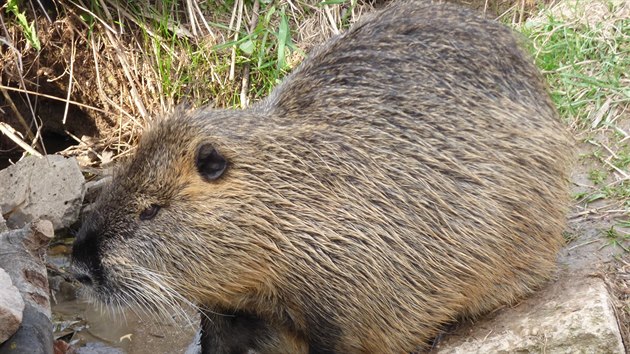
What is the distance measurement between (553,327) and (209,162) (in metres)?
1.49

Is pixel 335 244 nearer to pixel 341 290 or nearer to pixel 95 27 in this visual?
pixel 341 290

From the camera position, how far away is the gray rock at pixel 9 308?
3223 millimetres

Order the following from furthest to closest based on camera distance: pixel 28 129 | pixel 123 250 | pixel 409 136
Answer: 1. pixel 28 129
2. pixel 409 136
3. pixel 123 250

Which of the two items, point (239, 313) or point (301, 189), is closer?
point (301, 189)

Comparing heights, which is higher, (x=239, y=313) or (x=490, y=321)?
(x=239, y=313)

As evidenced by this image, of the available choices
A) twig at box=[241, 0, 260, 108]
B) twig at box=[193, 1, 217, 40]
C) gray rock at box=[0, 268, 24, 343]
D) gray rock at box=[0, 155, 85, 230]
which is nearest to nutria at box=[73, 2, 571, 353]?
gray rock at box=[0, 268, 24, 343]

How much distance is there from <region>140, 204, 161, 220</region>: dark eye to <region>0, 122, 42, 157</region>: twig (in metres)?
2.41

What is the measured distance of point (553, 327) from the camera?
3.64 m

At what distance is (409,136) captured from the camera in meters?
3.82

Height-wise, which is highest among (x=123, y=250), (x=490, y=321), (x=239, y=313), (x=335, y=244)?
(x=123, y=250)

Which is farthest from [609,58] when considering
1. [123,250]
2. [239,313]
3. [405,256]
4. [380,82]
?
[123,250]

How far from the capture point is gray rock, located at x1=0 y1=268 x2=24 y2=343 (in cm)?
322

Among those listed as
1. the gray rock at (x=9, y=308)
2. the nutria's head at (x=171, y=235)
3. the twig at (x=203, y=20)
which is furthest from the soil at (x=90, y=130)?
the gray rock at (x=9, y=308)

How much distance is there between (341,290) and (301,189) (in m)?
0.42
